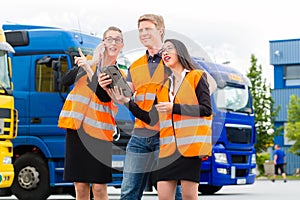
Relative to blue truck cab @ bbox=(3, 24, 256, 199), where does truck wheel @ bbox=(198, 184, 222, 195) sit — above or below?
below

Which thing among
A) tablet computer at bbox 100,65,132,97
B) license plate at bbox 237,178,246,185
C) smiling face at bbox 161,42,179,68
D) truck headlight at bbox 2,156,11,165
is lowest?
license plate at bbox 237,178,246,185

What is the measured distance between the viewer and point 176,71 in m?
6.13

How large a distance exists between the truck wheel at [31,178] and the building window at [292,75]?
1862 inches

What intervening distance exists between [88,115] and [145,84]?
57cm

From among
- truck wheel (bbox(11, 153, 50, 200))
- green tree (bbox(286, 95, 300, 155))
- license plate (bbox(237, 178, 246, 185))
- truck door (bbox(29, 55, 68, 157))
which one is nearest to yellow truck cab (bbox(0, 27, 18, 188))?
truck door (bbox(29, 55, 68, 157))

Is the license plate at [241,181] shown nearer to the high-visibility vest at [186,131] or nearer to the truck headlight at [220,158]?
the truck headlight at [220,158]

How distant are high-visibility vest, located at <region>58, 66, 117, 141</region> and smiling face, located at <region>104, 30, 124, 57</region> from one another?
0.34 metres

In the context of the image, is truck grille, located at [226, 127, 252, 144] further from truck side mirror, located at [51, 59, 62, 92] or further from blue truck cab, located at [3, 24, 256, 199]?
truck side mirror, located at [51, 59, 62, 92]

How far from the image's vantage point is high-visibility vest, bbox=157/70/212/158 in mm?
5977

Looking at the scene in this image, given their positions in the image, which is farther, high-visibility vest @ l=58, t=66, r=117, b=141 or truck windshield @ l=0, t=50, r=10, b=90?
truck windshield @ l=0, t=50, r=10, b=90

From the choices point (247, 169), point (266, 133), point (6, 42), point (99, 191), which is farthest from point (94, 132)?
point (266, 133)

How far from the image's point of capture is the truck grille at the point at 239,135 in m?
17.3

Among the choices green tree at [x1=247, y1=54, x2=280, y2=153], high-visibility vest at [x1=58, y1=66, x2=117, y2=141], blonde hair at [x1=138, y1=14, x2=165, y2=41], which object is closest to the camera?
blonde hair at [x1=138, y1=14, x2=165, y2=41]

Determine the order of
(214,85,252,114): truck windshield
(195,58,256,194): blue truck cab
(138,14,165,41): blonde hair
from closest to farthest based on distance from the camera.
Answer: (138,14,165,41): blonde hair
(195,58,256,194): blue truck cab
(214,85,252,114): truck windshield
